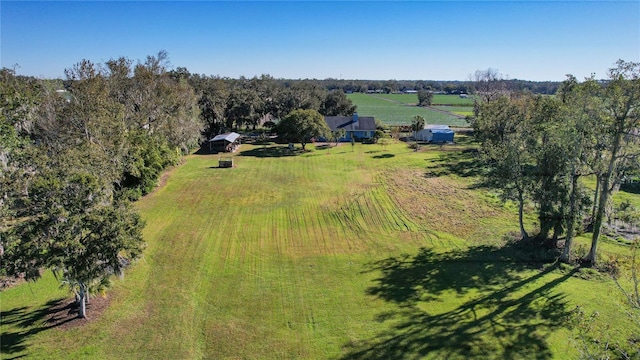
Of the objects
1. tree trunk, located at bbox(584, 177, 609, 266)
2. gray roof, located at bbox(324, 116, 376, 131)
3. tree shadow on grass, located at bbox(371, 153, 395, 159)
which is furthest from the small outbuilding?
tree trunk, located at bbox(584, 177, 609, 266)

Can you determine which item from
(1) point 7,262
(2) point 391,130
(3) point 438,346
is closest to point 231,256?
(1) point 7,262

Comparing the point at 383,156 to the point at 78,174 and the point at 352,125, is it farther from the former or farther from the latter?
the point at 78,174

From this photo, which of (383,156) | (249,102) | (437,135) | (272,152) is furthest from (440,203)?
(249,102)

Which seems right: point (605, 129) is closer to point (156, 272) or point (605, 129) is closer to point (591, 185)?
point (591, 185)

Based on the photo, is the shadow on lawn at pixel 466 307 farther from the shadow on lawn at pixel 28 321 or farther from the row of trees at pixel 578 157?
the shadow on lawn at pixel 28 321

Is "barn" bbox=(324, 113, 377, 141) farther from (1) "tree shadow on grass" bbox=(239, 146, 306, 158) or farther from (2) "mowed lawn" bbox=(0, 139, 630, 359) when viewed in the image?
(2) "mowed lawn" bbox=(0, 139, 630, 359)

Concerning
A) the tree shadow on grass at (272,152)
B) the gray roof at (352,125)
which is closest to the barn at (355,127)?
the gray roof at (352,125)

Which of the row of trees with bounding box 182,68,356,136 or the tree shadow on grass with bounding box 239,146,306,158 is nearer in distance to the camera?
the tree shadow on grass with bounding box 239,146,306,158
